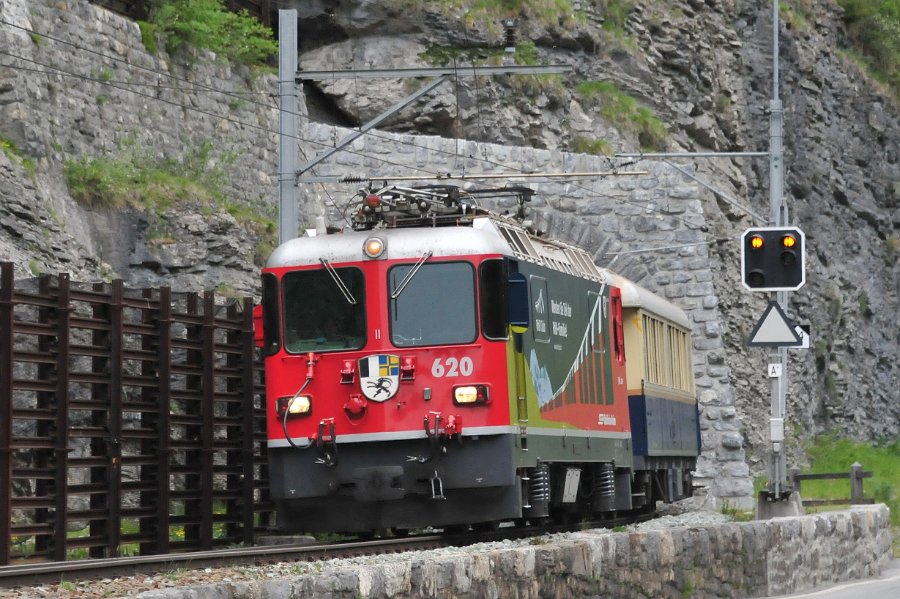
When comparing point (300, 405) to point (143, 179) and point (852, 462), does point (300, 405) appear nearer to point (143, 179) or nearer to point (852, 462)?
point (143, 179)

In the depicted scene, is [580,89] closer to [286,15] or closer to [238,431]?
[286,15]

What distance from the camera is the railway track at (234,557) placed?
1105 cm

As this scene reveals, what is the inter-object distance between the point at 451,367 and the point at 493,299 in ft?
2.41

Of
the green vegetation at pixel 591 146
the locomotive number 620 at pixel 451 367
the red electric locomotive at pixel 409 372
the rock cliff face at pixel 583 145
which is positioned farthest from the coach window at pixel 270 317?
the green vegetation at pixel 591 146

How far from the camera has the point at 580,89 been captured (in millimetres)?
38688

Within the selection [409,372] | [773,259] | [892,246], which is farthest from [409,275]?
[892,246]

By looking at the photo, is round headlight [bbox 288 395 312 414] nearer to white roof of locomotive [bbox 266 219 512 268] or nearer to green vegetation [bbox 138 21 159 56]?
white roof of locomotive [bbox 266 219 512 268]

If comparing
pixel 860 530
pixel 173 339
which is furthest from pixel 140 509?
pixel 860 530

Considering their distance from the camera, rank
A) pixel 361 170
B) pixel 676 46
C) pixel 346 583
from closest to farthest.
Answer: pixel 346 583, pixel 361 170, pixel 676 46

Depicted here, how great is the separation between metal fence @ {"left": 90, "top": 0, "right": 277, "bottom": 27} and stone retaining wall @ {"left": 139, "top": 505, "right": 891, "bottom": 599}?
1471 centimetres

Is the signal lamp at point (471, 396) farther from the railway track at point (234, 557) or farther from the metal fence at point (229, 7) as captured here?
the metal fence at point (229, 7)

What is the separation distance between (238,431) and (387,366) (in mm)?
2936

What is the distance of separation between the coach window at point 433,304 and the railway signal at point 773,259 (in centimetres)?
298

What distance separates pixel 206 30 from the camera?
27594mm
